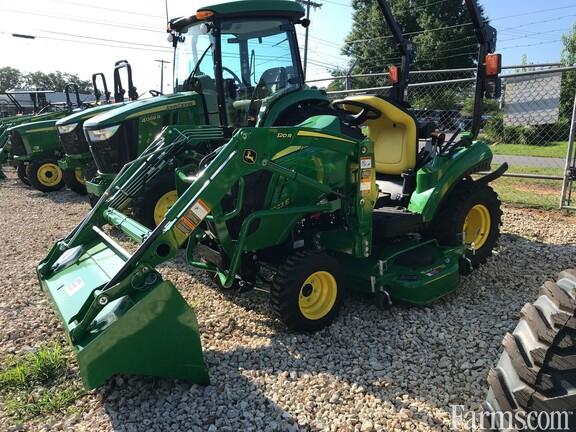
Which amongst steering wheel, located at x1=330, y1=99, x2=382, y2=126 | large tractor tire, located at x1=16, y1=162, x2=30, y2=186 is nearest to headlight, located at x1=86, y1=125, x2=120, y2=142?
steering wheel, located at x1=330, y1=99, x2=382, y2=126

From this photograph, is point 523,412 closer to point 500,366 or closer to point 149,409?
point 500,366

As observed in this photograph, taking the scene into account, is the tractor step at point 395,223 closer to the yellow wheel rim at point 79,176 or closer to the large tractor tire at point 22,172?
the yellow wheel rim at point 79,176

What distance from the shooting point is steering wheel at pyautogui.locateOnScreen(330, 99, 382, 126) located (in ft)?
15.0

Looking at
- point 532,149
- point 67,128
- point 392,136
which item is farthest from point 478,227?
point 532,149

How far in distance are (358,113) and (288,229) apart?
1638mm

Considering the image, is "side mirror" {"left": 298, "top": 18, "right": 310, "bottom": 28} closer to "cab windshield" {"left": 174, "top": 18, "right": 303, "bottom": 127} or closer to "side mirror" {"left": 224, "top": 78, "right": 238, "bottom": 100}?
"cab windshield" {"left": 174, "top": 18, "right": 303, "bottom": 127}

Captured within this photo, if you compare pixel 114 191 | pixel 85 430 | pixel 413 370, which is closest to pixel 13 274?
pixel 114 191

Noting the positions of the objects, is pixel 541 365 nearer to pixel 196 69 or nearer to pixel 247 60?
pixel 247 60

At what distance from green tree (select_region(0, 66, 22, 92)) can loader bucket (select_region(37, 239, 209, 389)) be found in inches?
4487

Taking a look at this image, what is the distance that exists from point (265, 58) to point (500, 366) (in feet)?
16.1

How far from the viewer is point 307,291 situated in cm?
378

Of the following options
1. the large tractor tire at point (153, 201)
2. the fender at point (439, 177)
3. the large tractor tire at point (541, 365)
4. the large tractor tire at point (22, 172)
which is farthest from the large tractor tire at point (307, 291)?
the large tractor tire at point (22, 172)

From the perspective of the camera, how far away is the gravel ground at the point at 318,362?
9.09 ft

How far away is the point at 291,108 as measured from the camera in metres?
5.33
